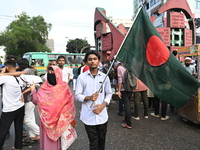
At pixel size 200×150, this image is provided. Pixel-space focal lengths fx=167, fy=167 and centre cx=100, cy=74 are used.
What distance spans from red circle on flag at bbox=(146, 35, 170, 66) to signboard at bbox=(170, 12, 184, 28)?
5.97 metres

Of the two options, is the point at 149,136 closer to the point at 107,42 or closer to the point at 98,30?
the point at 107,42

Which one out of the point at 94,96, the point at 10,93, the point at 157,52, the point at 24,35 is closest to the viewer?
the point at 94,96

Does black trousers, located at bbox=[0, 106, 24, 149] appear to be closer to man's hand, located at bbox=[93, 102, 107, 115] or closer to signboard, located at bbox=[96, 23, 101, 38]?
man's hand, located at bbox=[93, 102, 107, 115]

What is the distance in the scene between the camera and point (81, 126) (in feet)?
13.2

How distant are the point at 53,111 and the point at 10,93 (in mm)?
760

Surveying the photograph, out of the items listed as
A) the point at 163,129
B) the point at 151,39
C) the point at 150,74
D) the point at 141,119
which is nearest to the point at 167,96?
the point at 150,74

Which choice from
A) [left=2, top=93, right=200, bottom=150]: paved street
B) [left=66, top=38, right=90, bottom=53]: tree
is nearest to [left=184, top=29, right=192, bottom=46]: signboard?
[left=2, top=93, right=200, bottom=150]: paved street

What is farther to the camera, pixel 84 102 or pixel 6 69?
pixel 6 69

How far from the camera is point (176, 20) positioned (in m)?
7.61

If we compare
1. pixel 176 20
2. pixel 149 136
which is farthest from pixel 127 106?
pixel 176 20

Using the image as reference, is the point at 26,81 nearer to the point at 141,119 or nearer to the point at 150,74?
the point at 150,74

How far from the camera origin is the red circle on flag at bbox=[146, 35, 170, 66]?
238cm

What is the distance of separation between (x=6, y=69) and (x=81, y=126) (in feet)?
7.05

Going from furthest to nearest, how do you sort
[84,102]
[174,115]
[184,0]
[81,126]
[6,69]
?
[184,0], [174,115], [81,126], [6,69], [84,102]
